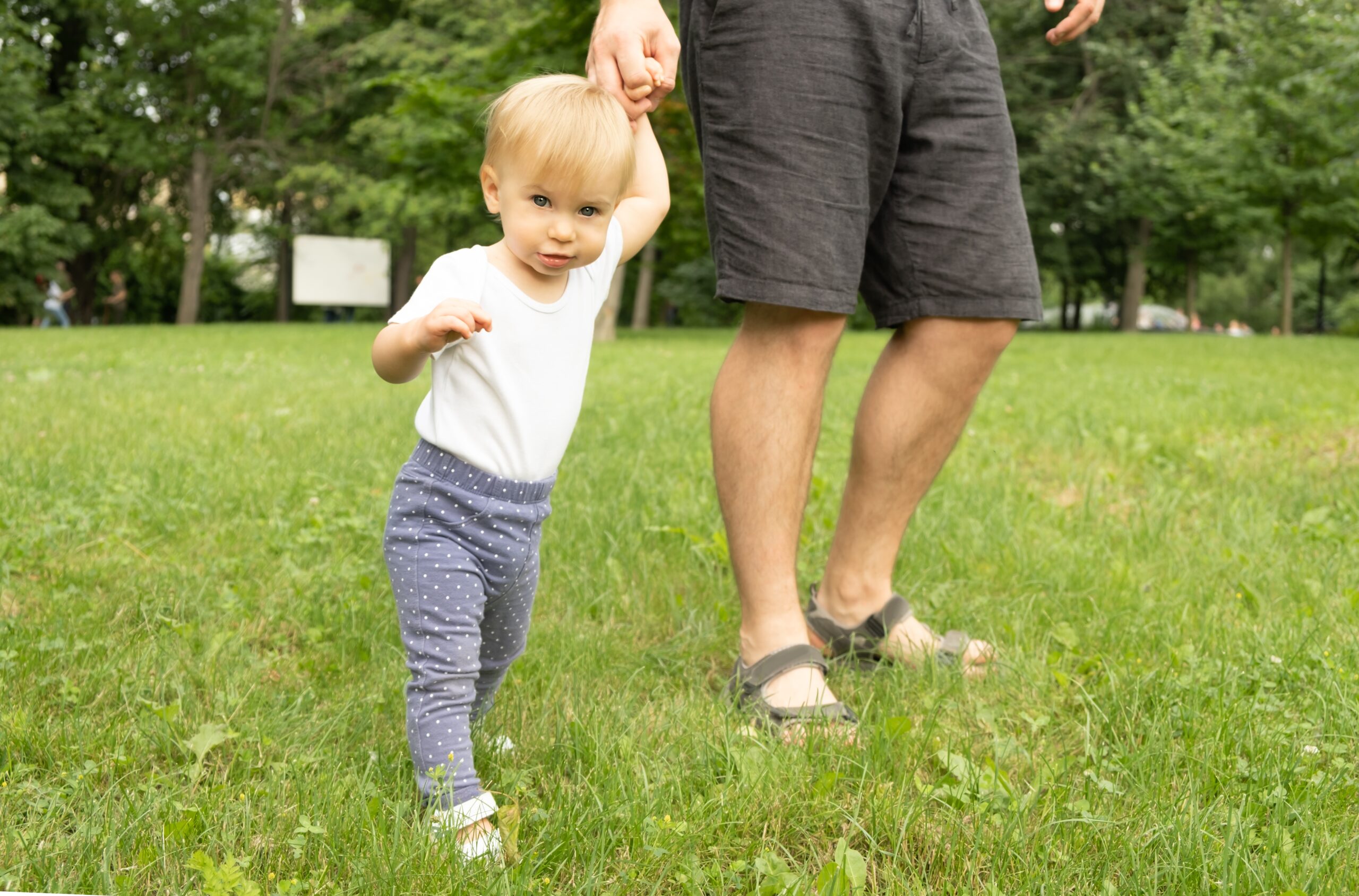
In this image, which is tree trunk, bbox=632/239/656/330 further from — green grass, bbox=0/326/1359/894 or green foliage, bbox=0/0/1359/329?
green grass, bbox=0/326/1359/894

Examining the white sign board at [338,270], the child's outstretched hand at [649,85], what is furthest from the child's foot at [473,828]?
the white sign board at [338,270]

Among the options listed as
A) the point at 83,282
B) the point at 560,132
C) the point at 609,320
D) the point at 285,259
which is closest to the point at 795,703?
the point at 560,132

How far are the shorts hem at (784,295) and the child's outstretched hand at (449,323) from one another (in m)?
0.73

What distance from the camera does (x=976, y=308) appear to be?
2.44m

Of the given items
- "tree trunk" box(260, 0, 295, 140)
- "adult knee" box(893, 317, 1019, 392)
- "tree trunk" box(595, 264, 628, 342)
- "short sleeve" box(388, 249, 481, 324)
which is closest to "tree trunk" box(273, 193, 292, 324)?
"tree trunk" box(260, 0, 295, 140)

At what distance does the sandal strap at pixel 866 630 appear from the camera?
8.38 ft

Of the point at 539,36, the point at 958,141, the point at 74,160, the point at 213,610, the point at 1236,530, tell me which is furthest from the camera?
the point at 74,160

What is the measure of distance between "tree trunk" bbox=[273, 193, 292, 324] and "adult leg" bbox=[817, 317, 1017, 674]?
2831 centimetres

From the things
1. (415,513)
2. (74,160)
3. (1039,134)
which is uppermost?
(1039,134)

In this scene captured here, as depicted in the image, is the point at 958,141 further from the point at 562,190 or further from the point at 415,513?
the point at 415,513

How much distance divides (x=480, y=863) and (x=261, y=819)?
0.37 metres

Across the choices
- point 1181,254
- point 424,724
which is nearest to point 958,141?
point 424,724

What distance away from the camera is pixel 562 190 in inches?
68.7

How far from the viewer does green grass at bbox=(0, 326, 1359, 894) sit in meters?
1.65
